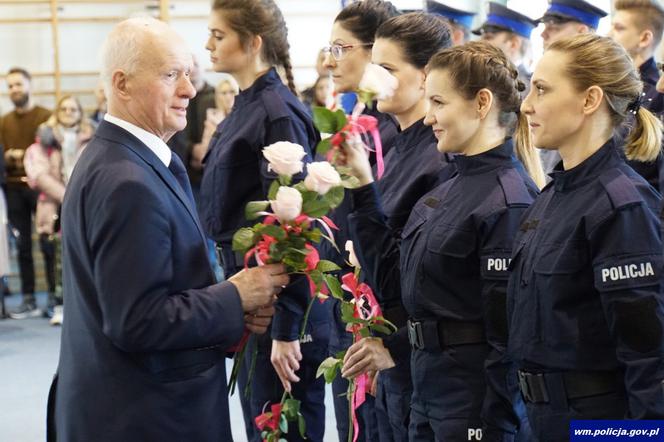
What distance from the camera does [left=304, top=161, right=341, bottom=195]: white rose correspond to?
2.12 m

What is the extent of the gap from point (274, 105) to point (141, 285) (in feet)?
4.06

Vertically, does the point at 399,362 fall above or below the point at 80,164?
below

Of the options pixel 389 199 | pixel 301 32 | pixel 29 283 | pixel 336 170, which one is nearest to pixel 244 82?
pixel 389 199

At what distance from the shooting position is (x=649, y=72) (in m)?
3.74

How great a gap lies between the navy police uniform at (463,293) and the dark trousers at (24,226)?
18.7ft

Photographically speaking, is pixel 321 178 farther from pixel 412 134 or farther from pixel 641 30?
pixel 641 30

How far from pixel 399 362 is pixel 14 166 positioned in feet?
19.1

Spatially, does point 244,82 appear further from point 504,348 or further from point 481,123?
point 504,348

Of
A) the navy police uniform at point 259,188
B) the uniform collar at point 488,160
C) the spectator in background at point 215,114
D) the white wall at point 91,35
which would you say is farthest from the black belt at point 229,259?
the white wall at point 91,35

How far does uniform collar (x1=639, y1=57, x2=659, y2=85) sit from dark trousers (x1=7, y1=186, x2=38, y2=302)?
514cm

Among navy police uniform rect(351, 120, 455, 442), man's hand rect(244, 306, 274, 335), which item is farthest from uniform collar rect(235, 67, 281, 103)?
man's hand rect(244, 306, 274, 335)

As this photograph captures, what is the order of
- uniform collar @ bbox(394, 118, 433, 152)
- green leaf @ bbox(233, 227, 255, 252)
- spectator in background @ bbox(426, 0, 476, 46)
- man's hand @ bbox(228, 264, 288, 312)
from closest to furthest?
man's hand @ bbox(228, 264, 288, 312)
green leaf @ bbox(233, 227, 255, 252)
uniform collar @ bbox(394, 118, 433, 152)
spectator in background @ bbox(426, 0, 476, 46)

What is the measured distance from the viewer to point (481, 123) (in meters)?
2.38

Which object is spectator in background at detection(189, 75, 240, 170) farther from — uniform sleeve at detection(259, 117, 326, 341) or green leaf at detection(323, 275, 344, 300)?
green leaf at detection(323, 275, 344, 300)
